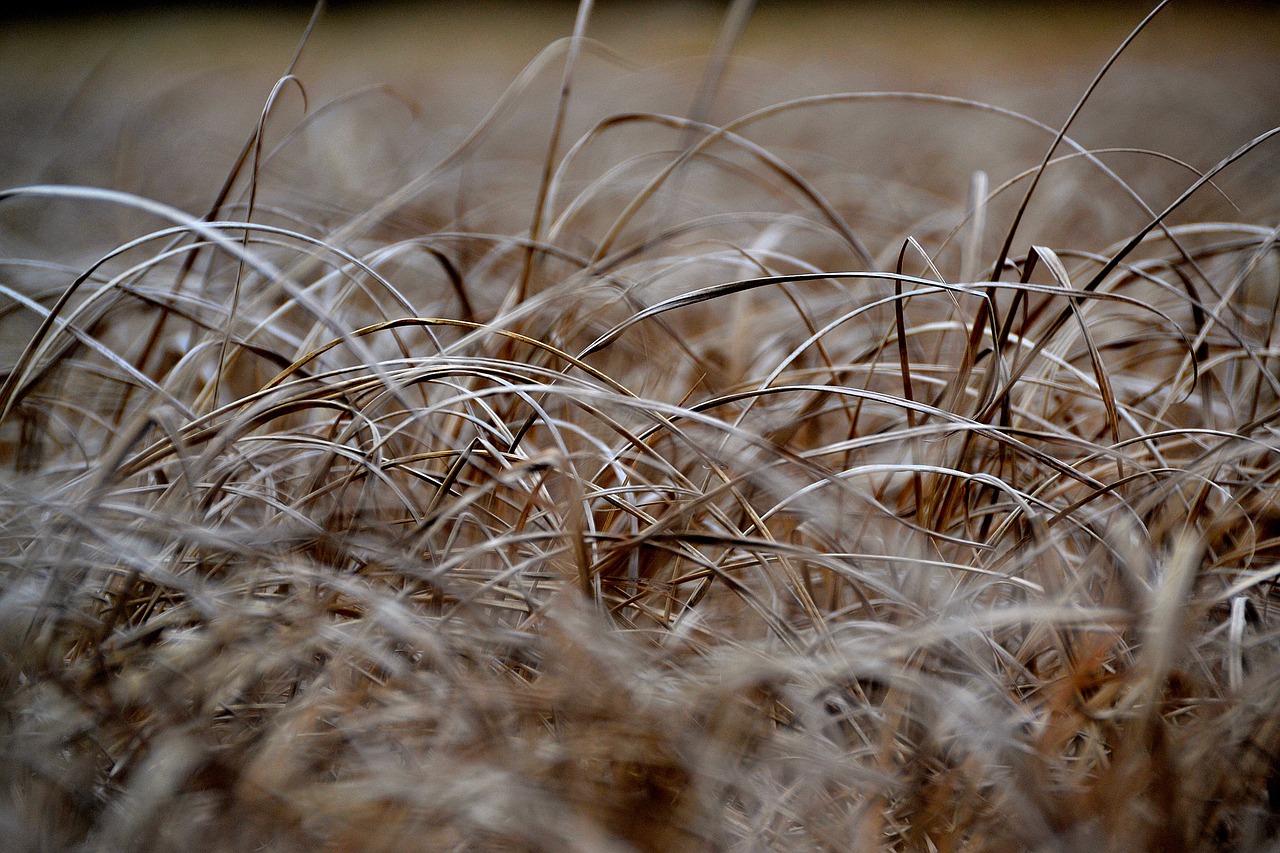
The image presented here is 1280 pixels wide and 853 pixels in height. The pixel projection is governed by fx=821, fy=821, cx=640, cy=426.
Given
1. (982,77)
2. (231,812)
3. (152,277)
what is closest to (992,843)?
(231,812)

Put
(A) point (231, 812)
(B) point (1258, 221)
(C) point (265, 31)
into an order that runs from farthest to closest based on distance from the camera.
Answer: (C) point (265, 31) < (B) point (1258, 221) < (A) point (231, 812)

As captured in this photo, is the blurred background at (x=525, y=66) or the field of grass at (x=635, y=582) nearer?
the field of grass at (x=635, y=582)

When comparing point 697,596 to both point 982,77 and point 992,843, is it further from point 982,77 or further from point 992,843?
point 982,77

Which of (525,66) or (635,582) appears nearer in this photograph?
(635,582)

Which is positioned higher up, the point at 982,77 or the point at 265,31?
the point at 982,77

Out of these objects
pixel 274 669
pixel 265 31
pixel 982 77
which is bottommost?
pixel 274 669

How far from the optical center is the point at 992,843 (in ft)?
0.64

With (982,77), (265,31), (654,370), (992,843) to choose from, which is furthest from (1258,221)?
(265,31)

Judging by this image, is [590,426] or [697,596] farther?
[590,426]

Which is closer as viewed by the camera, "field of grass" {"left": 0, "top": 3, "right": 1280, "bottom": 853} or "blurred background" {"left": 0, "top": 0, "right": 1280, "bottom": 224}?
"field of grass" {"left": 0, "top": 3, "right": 1280, "bottom": 853}

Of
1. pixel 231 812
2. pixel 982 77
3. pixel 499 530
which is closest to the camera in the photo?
pixel 231 812

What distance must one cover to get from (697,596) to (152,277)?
16.4 inches

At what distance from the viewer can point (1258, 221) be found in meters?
0.54

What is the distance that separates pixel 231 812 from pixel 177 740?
2cm
